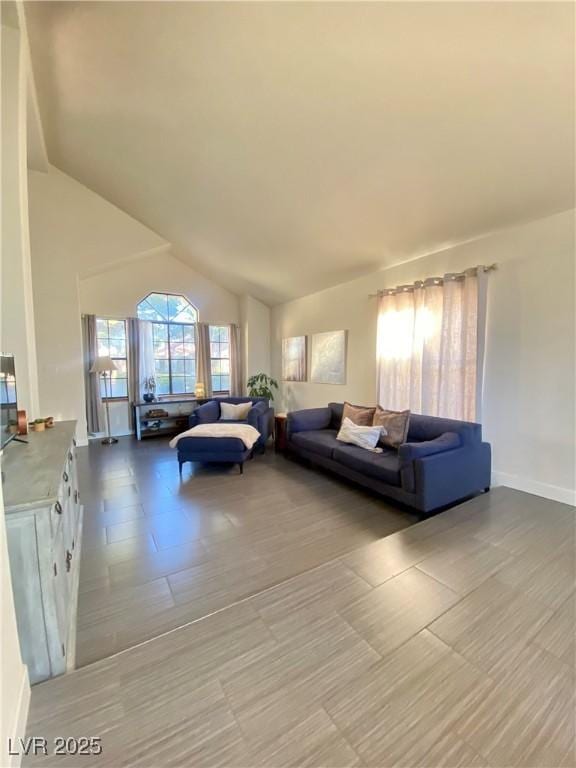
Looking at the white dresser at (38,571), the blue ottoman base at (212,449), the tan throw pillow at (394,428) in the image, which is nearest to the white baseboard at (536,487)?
the tan throw pillow at (394,428)

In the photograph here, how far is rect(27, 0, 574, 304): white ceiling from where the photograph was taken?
1857 millimetres

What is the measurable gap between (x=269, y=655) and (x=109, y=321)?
5885 millimetres

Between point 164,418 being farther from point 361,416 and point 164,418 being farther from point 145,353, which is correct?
point 361,416

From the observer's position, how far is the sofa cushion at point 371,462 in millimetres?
2840

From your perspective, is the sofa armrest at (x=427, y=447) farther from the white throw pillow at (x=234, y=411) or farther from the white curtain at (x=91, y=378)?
the white curtain at (x=91, y=378)

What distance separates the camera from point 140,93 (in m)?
2.76

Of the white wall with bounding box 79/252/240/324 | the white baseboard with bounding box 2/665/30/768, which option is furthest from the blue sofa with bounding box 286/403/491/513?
the white wall with bounding box 79/252/240/324

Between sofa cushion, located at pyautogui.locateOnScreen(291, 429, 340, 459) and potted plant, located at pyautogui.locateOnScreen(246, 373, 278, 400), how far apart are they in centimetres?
248

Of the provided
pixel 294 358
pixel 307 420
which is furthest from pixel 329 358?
pixel 307 420

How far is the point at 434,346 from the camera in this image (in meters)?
3.72

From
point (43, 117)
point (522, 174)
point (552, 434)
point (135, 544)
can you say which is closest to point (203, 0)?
point (522, 174)

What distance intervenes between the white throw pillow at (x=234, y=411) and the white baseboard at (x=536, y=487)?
3430 mm

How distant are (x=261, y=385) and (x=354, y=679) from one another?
19.1 ft

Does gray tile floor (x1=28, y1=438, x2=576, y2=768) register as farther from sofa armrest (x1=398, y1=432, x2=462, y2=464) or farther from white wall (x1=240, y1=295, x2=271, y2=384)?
white wall (x1=240, y1=295, x2=271, y2=384)
